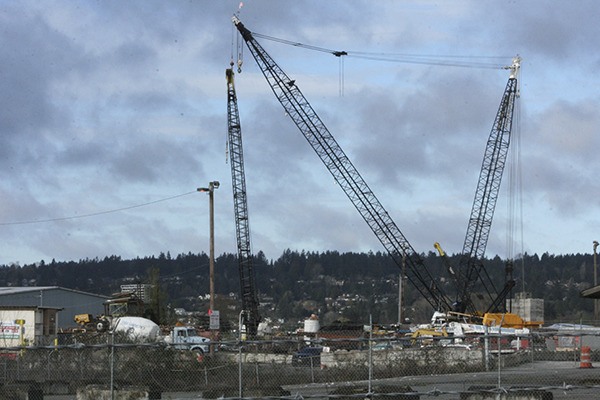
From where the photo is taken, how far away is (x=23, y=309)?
57875 millimetres

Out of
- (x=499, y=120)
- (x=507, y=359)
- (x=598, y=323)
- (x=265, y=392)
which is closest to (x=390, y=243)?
(x=499, y=120)

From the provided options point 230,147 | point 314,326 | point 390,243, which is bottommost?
point 314,326

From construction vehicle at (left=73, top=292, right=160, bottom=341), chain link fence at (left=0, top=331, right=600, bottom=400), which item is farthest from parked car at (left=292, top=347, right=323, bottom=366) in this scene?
construction vehicle at (left=73, top=292, right=160, bottom=341)

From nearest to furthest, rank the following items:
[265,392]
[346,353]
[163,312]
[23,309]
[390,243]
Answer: [265,392] → [346,353] → [23,309] → [163,312] → [390,243]

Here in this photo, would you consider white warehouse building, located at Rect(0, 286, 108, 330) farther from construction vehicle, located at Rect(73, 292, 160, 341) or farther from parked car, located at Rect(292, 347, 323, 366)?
parked car, located at Rect(292, 347, 323, 366)

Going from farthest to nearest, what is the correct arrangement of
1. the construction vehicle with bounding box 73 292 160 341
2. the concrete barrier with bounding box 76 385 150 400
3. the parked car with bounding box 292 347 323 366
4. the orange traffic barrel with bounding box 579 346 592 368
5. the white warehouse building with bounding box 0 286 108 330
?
1. the white warehouse building with bounding box 0 286 108 330
2. the construction vehicle with bounding box 73 292 160 341
3. the orange traffic barrel with bounding box 579 346 592 368
4. the parked car with bounding box 292 347 323 366
5. the concrete barrier with bounding box 76 385 150 400

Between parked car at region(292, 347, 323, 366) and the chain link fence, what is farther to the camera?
parked car at region(292, 347, 323, 366)

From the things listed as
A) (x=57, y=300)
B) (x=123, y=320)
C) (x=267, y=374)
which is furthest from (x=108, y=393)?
(x=57, y=300)

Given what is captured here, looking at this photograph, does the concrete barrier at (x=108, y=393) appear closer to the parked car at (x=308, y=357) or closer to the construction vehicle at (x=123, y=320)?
the parked car at (x=308, y=357)

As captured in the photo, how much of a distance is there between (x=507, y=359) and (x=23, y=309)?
27.7 m

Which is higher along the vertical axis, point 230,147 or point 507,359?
point 230,147

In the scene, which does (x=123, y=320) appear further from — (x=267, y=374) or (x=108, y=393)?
(x=108, y=393)

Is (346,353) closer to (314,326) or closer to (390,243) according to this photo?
(314,326)

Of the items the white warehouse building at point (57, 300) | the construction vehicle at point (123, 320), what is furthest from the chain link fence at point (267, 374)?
the white warehouse building at point (57, 300)
